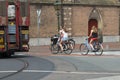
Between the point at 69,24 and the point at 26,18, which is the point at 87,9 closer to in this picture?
the point at 69,24

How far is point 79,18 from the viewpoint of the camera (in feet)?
164

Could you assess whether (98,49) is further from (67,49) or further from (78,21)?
(78,21)

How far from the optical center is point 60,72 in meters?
16.0

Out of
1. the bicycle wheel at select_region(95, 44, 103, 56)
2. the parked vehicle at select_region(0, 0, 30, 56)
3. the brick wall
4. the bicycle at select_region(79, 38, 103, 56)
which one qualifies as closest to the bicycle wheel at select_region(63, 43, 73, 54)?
the bicycle at select_region(79, 38, 103, 56)

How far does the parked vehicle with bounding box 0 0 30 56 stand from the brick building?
2176cm

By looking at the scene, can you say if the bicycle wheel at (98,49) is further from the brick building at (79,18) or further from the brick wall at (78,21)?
the brick wall at (78,21)

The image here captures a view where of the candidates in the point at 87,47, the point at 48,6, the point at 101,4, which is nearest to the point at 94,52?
the point at 87,47

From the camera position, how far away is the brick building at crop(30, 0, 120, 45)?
156 ft

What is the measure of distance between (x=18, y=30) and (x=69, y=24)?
998 inches

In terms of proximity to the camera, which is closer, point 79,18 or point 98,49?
point 98,49

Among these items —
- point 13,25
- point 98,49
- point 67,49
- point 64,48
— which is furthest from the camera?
point 64,48

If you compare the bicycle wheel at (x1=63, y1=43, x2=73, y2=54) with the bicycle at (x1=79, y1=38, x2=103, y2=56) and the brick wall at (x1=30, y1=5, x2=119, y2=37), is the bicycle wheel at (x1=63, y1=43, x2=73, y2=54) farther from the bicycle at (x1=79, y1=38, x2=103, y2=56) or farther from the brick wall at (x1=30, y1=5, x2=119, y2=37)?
the brick wall at (x1=30, y1=5, x2=119, y2=37)

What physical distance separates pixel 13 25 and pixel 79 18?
26.4 metres

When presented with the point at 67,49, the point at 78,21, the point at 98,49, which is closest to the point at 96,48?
the point at 98,49
